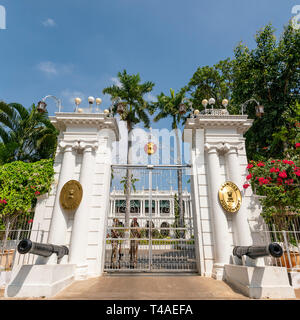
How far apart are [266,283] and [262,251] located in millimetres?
707

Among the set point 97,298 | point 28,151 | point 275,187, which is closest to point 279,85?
point 275,187

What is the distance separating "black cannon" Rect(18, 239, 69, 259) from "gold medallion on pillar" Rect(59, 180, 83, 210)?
4.36 ft

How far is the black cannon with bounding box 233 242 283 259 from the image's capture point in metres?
3.65

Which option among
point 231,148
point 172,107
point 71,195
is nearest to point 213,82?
point 172,107

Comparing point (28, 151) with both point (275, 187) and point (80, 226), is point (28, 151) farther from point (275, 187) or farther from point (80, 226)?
point (275, 187)

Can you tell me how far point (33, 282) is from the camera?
13.4 feet

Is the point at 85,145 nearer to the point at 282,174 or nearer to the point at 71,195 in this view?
the point at 71,195

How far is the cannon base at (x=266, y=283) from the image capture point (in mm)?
3963

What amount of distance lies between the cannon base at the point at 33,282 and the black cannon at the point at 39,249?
13.7 inches

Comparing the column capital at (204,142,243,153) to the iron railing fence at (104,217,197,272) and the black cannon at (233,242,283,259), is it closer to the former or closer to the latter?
the iron railing fence at (104,217,197,272)

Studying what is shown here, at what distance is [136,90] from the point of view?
16.9m

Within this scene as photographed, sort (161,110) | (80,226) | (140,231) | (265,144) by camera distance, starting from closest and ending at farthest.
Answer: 1. (80,226)
2. (140,231)
3. (265,144)
4. (161,110)

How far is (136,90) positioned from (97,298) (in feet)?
52.3

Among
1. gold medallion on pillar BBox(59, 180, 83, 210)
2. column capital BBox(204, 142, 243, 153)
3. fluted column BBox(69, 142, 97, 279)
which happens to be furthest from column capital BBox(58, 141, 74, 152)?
column capital BBox(204, 142, 243, 153)
